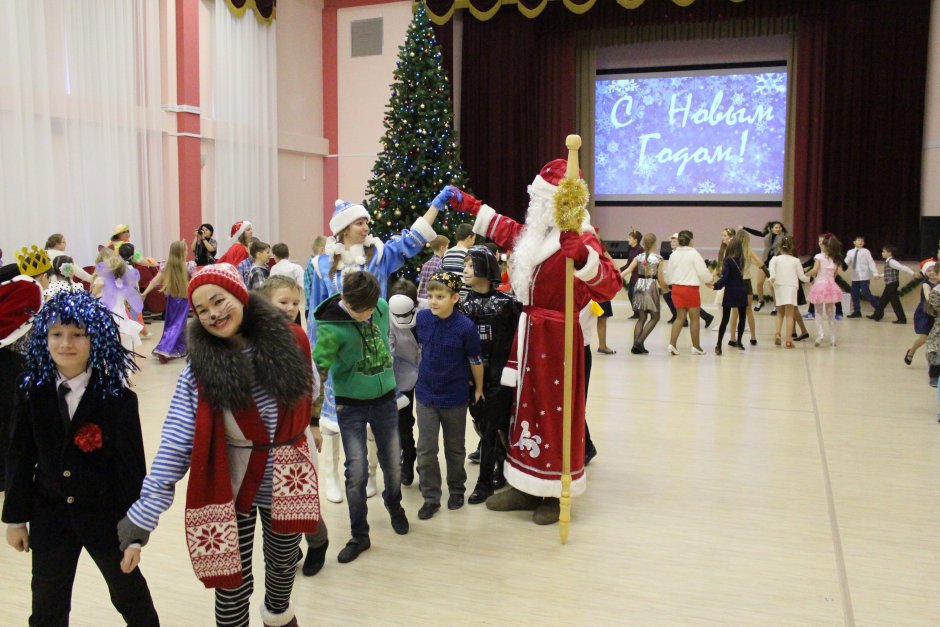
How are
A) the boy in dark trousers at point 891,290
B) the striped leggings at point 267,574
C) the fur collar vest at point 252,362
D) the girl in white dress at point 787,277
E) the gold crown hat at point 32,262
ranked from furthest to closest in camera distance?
the boy in dark trousers at point 891,290 → the girl in white dress at point 787,277 → the gold crown hat at point 32,262 → the striped leggings at point 267,574 → the fur collar vest at point 252,362

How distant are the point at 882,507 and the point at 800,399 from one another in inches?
113

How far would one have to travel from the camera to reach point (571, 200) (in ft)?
13.5

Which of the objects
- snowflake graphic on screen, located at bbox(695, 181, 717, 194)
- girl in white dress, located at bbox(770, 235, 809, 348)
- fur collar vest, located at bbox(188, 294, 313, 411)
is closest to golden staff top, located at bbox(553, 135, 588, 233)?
fur collar vest, located at bbox(188, 294, 313, 411)

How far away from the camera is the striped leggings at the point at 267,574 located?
2570mm

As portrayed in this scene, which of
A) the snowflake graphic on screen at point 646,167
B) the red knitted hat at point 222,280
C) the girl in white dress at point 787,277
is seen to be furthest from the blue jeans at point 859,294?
the red knitted hat at point 222,280

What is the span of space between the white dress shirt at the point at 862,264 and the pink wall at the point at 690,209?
2.58m

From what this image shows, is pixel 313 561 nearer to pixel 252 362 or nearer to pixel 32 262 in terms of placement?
pixel 252 362

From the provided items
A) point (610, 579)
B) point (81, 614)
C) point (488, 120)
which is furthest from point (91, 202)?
point (610, 579)

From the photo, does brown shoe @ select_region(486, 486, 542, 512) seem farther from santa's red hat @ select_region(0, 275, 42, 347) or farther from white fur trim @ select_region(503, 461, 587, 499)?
santa's red hat @ select_region(0, 275, 42, 347)

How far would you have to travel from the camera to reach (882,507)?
461 cm

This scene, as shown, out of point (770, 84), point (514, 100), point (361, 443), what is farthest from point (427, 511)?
point (770, 84)

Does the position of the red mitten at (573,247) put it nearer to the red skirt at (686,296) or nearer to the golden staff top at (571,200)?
the golden staff top at (571,200)

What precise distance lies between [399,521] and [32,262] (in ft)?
9.63

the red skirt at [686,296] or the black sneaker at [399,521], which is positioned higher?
the red skirt at [686,296]
